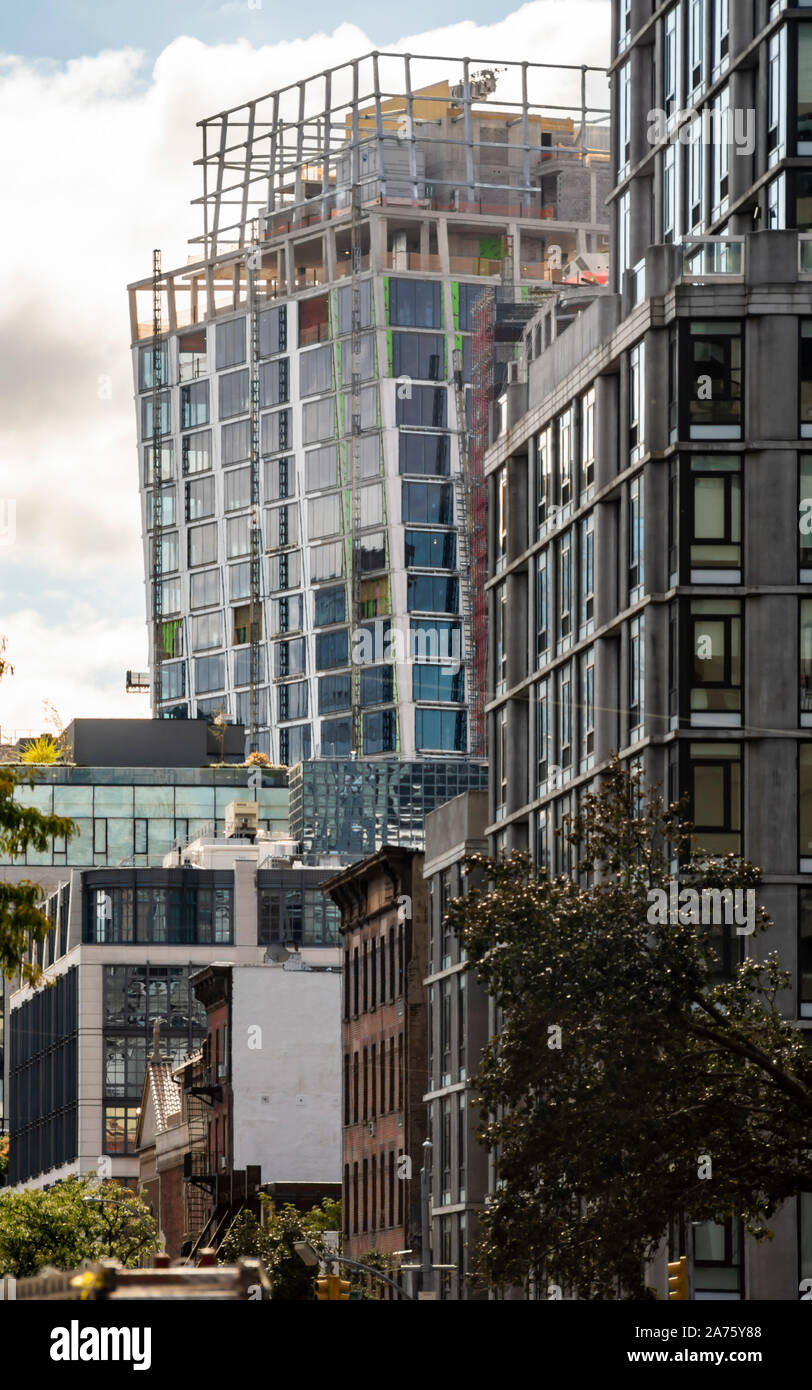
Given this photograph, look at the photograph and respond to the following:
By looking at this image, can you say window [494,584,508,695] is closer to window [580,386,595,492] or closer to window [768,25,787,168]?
window [580,386,595,492]

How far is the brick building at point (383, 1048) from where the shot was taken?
9900cm

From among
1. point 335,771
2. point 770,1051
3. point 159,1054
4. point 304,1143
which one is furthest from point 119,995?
point 770,1051

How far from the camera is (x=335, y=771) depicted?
18650 cm

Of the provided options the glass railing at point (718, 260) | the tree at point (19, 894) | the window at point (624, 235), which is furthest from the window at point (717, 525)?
the tree at point (19, 894)

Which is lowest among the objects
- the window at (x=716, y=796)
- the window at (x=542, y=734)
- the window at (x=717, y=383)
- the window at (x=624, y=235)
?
the window at (x=716, y=796)

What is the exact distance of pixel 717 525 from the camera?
240 feet

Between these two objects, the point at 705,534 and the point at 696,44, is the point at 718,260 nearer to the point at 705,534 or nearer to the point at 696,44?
the point at 705,534

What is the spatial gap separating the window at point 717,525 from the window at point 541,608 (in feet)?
44.5

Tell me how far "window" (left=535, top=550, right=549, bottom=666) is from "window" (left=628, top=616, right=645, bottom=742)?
9781 mm

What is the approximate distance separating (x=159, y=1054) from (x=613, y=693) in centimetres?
8323

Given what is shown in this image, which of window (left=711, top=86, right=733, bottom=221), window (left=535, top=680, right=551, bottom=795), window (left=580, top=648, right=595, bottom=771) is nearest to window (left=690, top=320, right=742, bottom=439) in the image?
window (left=580, top=648, right=595, bottom=771)

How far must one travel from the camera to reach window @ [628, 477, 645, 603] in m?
75.6

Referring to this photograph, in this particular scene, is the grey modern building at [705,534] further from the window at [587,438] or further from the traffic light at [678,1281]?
the traffic light at [678,1281]

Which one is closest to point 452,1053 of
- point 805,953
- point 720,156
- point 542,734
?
point 542,734
